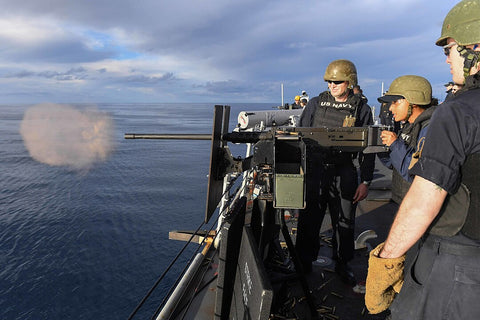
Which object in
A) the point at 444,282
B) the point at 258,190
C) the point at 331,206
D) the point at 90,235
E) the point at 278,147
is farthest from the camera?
the point at 90,235

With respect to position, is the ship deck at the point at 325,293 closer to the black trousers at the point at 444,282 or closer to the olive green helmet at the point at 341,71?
the black trousers at the point at 444,282

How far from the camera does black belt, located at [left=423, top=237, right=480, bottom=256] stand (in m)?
2.00

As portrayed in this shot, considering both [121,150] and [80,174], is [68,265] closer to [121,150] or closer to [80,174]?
[80,174]

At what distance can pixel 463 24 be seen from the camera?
212 cm

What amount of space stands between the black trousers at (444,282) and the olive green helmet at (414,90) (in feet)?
6.97

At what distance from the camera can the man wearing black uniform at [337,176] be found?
4.75m

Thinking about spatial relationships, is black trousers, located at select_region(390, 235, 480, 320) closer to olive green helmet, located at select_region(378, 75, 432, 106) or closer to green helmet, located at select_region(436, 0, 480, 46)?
green helmet, located at select_region(436, 0, 480, 46)

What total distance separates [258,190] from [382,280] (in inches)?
73.0

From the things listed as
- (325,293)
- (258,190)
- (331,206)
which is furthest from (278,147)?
(325,293)

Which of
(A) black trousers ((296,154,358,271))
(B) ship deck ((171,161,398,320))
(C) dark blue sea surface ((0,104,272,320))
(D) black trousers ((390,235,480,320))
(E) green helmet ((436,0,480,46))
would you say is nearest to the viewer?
(D) black trousers ((390,235,480,320))

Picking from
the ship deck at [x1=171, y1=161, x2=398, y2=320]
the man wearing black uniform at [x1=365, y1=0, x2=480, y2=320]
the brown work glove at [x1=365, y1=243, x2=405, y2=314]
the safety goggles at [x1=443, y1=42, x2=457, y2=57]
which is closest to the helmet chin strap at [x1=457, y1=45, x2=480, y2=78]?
the man wearing black uniform at [x1=365, y1=0, x2=480, y2=320]

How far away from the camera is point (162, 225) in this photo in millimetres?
29000

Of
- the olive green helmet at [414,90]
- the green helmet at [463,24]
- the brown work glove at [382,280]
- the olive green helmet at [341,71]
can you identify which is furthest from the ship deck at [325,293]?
the green helmet at [463,24]

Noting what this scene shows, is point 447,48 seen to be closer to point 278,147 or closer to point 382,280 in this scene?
point 382,280
